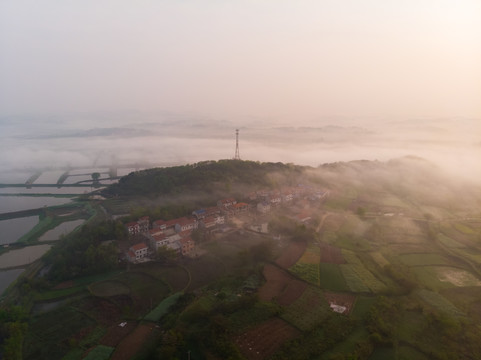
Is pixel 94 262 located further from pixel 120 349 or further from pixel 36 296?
pixel 120 349

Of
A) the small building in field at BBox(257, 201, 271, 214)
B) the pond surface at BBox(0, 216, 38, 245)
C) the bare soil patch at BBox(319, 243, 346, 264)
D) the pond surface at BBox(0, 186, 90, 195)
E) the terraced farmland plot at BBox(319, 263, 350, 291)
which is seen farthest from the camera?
the pond surface at BBox(0, 186, 90, 195)

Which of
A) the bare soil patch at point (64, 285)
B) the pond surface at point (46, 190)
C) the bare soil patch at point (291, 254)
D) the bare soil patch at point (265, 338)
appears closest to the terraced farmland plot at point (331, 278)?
the bare soil patch at point (291, 254)

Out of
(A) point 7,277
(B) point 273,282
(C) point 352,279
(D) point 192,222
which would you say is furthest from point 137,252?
(C) point 352,279

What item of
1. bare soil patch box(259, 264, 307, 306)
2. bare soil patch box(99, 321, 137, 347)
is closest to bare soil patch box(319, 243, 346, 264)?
bare soil patch box(259, 264, 307, 306)

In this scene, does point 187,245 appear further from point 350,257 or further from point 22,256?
point 22,256

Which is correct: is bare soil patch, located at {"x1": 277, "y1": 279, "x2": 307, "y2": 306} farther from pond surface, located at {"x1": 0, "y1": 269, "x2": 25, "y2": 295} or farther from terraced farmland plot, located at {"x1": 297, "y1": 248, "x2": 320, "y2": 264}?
pond surface, located at {"x1": 0, "y1": 269, "x2": 25, "y2": 295}

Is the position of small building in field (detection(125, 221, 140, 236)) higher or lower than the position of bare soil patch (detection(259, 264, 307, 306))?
lower
